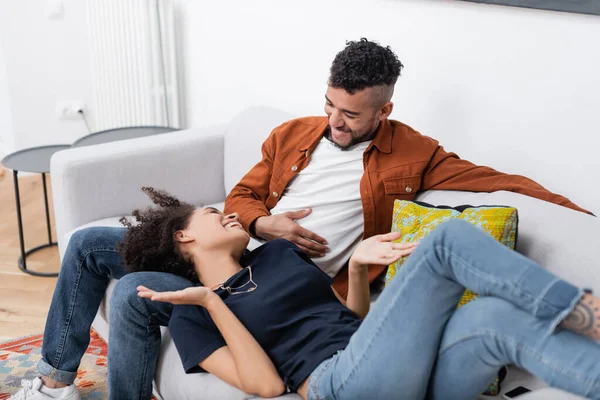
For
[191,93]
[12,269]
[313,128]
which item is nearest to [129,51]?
[191,93]

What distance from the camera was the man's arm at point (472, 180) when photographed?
1.98 metres

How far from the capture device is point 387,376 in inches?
59.2

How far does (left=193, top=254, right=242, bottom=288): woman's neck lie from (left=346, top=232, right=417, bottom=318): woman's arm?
1.06ft

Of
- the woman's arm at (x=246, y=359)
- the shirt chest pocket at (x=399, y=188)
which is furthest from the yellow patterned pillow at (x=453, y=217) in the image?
the woman's arm at (x=246, y=359)

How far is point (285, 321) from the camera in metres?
1.77

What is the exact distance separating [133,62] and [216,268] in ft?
6.56

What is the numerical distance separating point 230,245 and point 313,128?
553 millimetres

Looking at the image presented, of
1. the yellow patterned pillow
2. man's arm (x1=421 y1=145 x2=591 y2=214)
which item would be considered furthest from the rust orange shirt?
the yellow patterned pillow

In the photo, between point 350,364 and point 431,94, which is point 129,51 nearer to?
point 431,94

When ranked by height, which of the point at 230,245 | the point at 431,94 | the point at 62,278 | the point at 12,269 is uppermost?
the point at 431,94

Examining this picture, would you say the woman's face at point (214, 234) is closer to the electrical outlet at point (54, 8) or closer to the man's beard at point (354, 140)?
the man's beard at point (354, 140)

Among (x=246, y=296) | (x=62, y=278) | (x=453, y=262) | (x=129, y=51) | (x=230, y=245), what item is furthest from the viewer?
(x=129, y=51)

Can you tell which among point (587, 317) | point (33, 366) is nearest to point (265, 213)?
point (33, 366)

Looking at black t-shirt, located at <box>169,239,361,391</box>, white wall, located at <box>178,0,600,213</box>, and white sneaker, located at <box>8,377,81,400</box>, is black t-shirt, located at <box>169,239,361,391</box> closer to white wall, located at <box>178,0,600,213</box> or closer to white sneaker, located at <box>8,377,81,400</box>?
white sneaker, located at <box>8,377,81,400</box>
